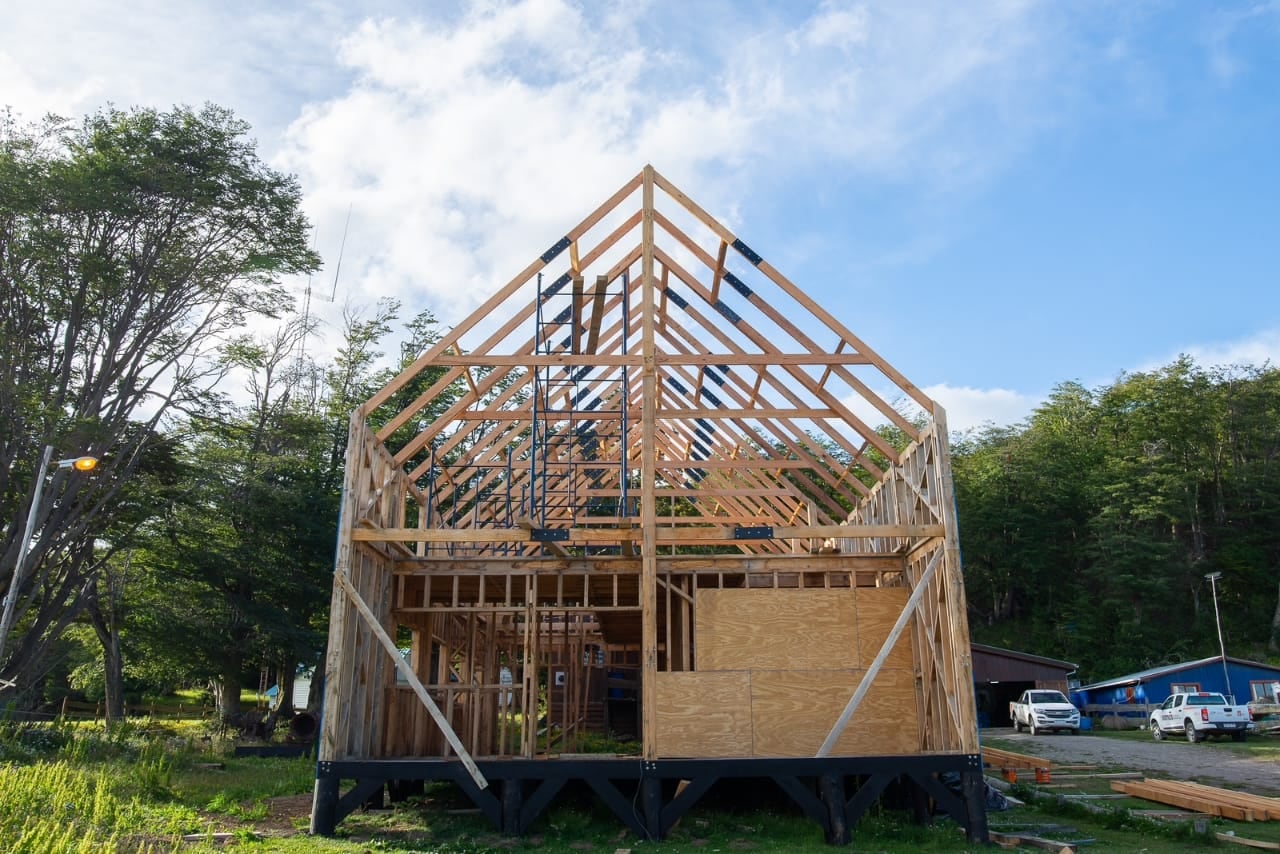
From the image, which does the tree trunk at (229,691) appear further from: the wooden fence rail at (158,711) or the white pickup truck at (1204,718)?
the white pickup truck at (1204,718)

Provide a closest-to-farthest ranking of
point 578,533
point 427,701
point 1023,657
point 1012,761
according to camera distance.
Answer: point 427,701 < point 578,533 < point 1012,761 < point 1023,657

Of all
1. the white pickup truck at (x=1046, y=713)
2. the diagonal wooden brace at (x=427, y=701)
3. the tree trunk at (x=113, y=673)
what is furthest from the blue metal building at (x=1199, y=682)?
the tree trunk at (x=113, y=673)

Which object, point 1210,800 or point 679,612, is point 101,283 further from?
point 1210,800

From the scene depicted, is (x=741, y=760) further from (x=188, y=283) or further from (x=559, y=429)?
(x=188, y=283)

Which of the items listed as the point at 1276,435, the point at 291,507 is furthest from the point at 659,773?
the point at 1276,435

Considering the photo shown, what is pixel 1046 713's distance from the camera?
2866cm

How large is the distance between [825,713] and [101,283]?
17.5 metres

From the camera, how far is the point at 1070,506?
51.0 m

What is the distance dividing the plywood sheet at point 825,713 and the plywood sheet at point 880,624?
257 millimetres

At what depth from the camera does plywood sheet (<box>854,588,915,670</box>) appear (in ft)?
40.9

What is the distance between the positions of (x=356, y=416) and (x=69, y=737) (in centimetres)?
1087

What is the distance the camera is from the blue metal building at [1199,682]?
3233cm

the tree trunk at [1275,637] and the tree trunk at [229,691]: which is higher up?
the tree trunk at [1275,637]

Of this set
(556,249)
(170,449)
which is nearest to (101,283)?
(170,449)
